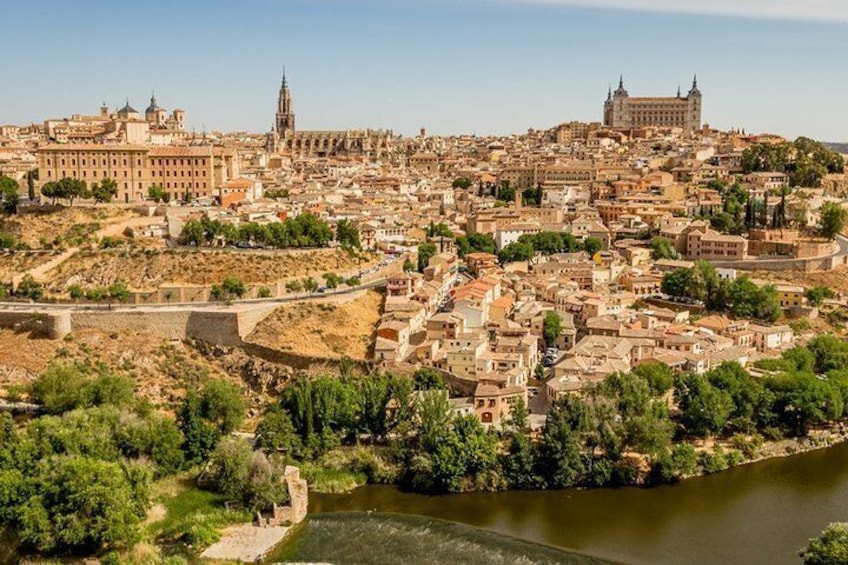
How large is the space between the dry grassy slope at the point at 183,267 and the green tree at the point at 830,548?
15677mm

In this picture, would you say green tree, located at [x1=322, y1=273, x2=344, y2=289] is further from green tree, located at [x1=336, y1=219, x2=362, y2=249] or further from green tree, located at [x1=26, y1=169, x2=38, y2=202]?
green tree, located at [x1=26, y1=169, x2=38, y2=202]

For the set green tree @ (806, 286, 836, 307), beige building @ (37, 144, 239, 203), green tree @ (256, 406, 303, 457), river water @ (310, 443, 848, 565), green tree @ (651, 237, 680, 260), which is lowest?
river water @ (310, 443, 848, 565)

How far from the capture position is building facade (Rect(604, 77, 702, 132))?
68.8 meters

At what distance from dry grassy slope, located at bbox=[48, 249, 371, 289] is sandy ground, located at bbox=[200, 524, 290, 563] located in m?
10.5

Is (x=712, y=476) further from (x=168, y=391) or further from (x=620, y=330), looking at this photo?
(x=168, y=391)

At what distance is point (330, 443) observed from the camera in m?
17.4

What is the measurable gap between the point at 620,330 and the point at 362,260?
331 inches

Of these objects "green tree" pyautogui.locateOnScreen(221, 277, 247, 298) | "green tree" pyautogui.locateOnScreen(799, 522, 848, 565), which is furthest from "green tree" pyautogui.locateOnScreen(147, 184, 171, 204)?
"green tree" pyautogui.locateOnScreen(799, 522, 848, 565)

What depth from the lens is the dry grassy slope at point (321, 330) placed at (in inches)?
842

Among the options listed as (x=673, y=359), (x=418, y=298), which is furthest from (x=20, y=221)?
(x=673, y=359)

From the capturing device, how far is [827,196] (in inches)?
1517

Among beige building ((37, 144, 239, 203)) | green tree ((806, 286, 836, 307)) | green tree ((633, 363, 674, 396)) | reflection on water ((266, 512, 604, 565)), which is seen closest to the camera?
reflection on water ((266, 512, 604, 565))

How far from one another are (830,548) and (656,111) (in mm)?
60991

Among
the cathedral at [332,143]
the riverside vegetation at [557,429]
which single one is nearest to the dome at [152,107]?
the cathedral at [332,143]
